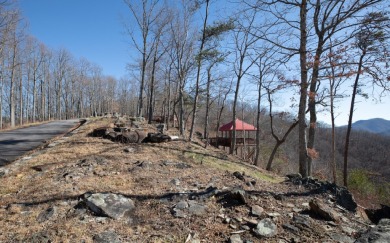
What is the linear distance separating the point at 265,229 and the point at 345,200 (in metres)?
2.87

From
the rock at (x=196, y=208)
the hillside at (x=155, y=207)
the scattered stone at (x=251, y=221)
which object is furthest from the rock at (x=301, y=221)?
the rock at (x=196, y=208)

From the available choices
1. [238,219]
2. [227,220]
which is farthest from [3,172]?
[238,219]

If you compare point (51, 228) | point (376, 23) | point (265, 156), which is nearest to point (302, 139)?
point (376, 23)

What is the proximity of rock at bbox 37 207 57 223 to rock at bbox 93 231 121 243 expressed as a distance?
2.95ft

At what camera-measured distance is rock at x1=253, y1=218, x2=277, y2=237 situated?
3.30m

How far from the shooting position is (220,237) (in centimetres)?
324

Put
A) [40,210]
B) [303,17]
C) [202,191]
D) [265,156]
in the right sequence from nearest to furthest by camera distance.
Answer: [40,210]
[202,191]
[303,17]
[265,156]

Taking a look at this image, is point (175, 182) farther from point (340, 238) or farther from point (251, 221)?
point (340, 238)

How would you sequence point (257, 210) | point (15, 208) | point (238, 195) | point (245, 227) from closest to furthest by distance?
point (245, 227)
point (15, 208)
point (257, 210)
point (238, 195)

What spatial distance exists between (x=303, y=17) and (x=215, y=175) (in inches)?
205

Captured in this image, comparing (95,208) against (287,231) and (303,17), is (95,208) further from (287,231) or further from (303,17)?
(303,17)

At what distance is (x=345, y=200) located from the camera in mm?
5238

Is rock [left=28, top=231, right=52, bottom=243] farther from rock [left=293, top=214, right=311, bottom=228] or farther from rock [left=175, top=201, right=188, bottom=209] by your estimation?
rock [left=293, top=214, right=311, bottom=228]

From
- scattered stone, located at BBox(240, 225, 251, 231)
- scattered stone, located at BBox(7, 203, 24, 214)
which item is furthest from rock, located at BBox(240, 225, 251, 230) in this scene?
scattered stone, located at BBox(7, 203, 24, 214)
